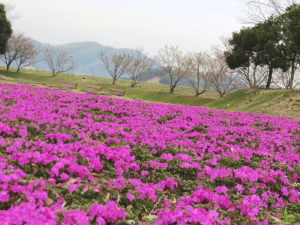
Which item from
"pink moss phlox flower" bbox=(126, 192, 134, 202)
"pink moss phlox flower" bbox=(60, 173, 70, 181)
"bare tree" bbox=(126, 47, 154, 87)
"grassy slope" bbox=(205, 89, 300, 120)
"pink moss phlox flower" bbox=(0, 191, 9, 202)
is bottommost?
"pink moss phlox flower" bbox=(126, 192, 134, 202)

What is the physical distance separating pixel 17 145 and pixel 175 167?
9.92ft

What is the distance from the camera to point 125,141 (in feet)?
19.4

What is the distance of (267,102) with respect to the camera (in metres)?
22.9

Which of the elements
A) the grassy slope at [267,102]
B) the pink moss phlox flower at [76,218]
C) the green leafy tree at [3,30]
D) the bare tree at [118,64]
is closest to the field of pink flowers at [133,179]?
the pink moss phlox flower at [76,218]

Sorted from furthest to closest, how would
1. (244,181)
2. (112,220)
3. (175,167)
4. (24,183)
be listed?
(175,167)
(244,181)
(24,183)
(112,220)

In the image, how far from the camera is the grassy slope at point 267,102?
756 inches

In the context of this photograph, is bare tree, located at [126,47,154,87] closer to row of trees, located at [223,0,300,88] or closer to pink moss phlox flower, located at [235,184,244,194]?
row of trees, located at [223,0,300,88]

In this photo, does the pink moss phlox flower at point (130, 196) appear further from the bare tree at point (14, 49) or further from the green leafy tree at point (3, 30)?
the bare tree at point (14, 49)

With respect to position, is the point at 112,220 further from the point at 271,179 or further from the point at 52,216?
the point at 271,179

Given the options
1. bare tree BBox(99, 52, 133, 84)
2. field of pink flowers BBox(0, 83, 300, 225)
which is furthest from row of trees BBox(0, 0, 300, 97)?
field of pink flowers BBox(0, 83, 300, 225)

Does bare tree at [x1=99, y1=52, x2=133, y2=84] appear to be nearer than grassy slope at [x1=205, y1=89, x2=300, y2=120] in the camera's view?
No

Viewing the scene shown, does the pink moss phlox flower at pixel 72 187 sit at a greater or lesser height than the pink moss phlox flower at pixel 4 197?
lesser

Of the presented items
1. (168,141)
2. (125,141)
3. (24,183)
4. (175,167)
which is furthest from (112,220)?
(168,141)

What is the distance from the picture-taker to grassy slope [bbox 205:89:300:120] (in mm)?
19203
